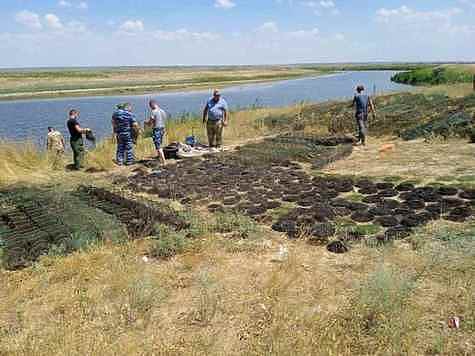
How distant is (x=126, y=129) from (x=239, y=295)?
8231mm

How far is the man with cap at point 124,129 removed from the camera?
12.1 m

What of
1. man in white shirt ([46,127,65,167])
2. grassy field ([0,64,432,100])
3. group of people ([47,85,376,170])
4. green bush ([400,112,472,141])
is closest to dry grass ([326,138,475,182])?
green bush ([400,112,472,141])

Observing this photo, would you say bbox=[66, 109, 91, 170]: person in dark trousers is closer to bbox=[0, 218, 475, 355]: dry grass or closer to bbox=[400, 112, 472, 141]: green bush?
bbox=[0, 218, 475, 355]: dry grass

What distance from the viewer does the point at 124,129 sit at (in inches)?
480

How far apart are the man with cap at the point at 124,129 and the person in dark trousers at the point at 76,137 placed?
31.7 inches

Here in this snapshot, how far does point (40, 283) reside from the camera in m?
5.41

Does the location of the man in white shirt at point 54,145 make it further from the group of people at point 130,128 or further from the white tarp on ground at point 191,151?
the white tarp on ground at point 191,151

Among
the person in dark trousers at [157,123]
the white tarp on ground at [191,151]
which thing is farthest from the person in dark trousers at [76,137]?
the white tarp on ground at [191,151]

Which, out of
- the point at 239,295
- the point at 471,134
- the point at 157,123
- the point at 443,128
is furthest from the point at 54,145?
the point at 471,134

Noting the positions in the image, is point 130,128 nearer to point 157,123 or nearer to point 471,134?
point 157,123

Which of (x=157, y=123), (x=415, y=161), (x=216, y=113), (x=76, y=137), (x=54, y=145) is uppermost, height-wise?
(x=216, y=113)

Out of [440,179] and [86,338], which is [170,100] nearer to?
[440,179]

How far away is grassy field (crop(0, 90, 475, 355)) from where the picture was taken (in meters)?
3.97

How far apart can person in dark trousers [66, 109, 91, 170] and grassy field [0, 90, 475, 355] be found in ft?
14.9
